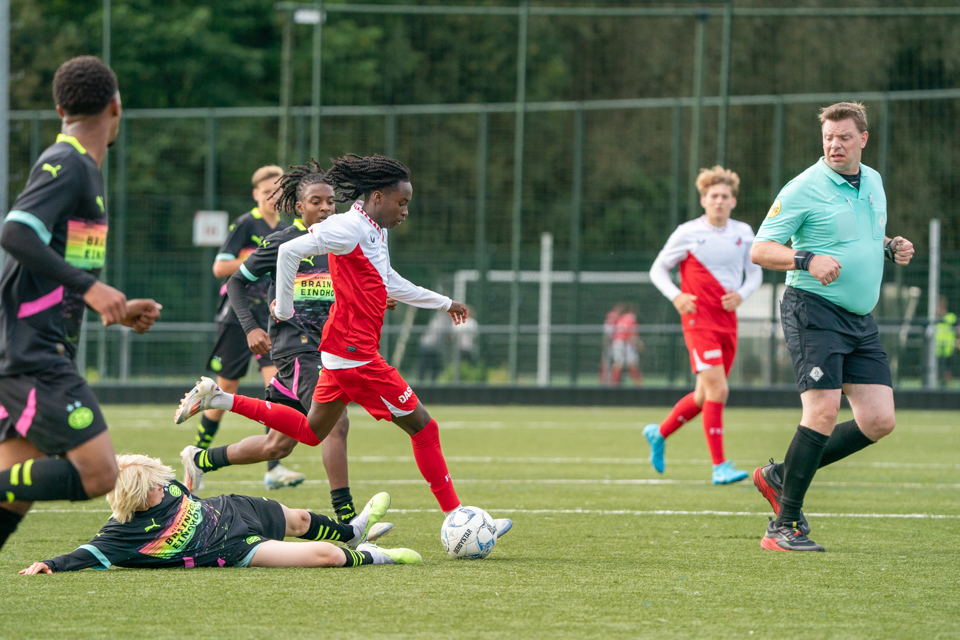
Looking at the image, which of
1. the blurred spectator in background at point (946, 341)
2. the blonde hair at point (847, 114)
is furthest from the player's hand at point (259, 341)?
the blurred spectator in background at point (946, 341)

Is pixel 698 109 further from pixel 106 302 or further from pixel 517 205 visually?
pixel 106 302

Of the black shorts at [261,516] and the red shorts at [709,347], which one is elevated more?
the red shorts at [709,347]

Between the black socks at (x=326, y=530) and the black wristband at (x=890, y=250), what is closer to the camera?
the black socks at (x=326, y=530)

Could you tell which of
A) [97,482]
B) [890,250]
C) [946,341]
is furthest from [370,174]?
[946,341]

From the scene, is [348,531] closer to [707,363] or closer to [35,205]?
[35,205]

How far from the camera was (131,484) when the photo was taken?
14.7ft

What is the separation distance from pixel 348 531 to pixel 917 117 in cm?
1678

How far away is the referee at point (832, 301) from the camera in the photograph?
5477mm

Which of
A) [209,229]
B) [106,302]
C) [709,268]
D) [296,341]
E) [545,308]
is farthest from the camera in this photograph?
[545,308]

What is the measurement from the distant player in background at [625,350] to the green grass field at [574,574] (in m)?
9.00

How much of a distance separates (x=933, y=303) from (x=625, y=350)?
506 cm

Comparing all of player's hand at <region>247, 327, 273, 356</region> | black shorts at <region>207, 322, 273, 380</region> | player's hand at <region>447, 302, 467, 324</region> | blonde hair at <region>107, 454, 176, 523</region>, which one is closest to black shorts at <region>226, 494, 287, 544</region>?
blonde hair at <region>107, 454, 176, 523</region>

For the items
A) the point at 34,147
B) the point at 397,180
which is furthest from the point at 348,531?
the point at 34,147

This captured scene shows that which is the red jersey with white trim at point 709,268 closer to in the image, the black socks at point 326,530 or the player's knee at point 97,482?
the black socks at point 326,530
